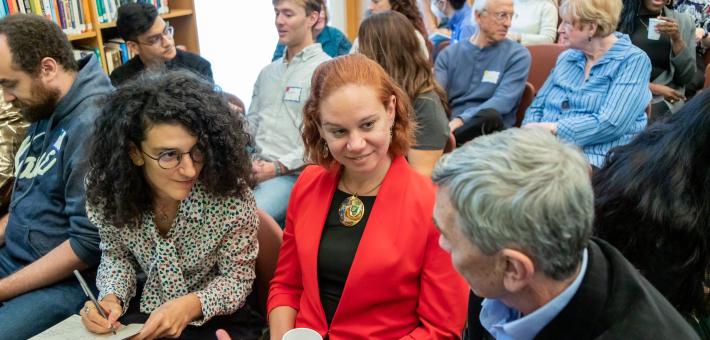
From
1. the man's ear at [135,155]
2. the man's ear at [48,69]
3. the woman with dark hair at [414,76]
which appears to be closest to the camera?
the man's ear at [135,155]

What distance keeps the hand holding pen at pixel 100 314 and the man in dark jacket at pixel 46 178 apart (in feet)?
0.85

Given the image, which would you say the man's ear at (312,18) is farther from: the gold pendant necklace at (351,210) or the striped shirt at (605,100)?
the gold pendant necklace at (351,210)

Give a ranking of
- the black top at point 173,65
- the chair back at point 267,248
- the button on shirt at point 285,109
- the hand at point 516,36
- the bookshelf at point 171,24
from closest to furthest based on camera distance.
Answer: the chair back at point 267,248, the button on shirt at point 285,109, the black top at point 173,65, the bookshelf at point 171,24, the hand at point 516,36

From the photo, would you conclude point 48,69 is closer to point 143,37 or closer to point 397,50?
point 143,37

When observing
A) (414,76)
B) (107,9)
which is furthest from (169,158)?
(107,9)

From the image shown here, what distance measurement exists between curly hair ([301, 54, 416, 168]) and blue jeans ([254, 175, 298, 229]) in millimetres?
827

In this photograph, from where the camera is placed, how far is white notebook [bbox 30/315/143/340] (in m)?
1.40

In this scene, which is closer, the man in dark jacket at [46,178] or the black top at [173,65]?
the man in dark jacket at [46,178]

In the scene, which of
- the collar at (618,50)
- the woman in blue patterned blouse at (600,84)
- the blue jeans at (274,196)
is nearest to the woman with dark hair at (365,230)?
the blue jeans at (274,196)

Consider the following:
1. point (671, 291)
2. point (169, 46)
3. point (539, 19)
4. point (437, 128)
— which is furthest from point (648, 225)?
point (539, 19)

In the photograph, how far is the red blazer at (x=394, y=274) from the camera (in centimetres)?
132

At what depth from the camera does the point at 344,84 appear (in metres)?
1.36

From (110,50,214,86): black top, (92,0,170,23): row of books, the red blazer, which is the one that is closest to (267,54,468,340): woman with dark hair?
the red blazer

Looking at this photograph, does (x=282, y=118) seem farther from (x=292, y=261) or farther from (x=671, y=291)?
(x=671, y=291)
